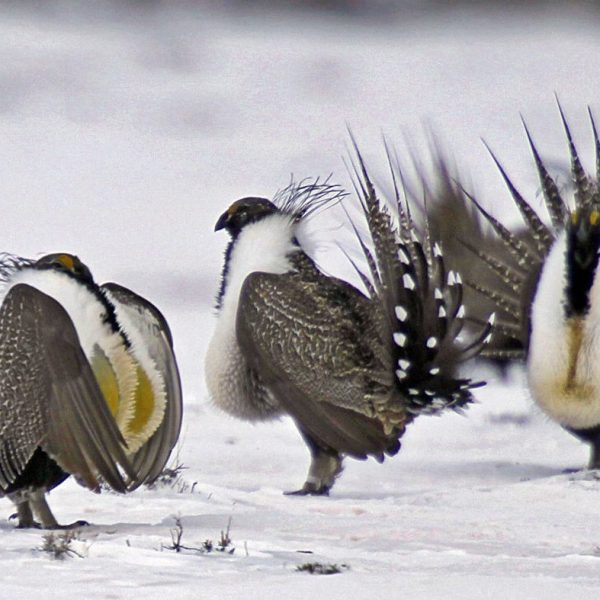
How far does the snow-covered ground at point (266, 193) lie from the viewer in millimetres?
3533

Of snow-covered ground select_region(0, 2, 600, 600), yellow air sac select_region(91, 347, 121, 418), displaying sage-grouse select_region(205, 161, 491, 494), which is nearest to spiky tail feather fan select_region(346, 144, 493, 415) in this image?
displaying sage-grouse select_region(205, 161, 491, 494)

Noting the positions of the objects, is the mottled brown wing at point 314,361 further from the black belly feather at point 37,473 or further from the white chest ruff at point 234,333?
the black belly feather at point 37,473

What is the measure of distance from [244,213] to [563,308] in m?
1.07

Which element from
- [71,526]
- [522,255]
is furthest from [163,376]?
[522,255]

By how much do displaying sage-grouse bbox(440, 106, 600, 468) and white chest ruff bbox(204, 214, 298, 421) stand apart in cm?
73

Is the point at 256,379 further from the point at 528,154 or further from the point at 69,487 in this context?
the point at 528,154

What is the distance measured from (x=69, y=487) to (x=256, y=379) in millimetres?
678

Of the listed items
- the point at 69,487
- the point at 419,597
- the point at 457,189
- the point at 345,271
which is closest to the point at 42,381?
the point at 69,487

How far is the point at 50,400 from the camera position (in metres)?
3.96

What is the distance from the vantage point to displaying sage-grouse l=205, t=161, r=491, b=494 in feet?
16.4

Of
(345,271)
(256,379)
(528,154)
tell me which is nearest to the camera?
(256,379)

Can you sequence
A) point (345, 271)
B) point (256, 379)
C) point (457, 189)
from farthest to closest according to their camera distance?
point (345, 271) < point (457, 189) < point (256, 379)

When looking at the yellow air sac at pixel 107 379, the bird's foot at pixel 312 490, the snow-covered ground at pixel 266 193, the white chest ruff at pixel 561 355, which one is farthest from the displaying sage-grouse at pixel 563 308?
the yellow air sac at pixel 107 379

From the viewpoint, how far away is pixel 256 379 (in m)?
5.15
